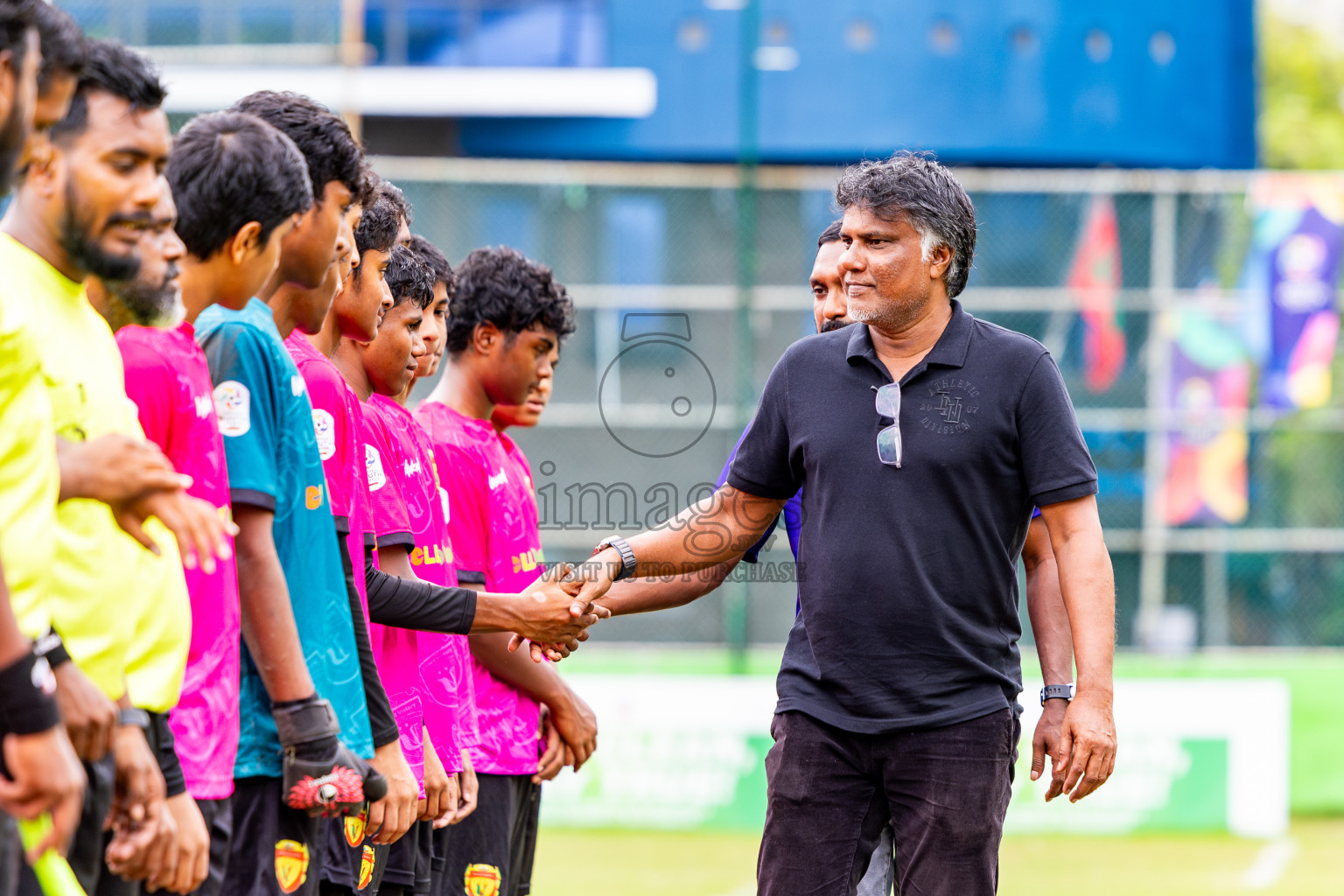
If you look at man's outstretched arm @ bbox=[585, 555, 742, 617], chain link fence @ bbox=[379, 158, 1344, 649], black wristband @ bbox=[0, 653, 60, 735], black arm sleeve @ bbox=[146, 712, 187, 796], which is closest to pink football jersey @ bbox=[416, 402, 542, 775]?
man's outstretched arm @ bbox=[585, 555, 742, 617]

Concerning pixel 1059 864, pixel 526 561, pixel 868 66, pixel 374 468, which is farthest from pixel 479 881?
pixel 868 66

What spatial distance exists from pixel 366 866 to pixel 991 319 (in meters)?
8.91

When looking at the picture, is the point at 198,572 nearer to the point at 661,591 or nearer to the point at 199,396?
the point at 199,396

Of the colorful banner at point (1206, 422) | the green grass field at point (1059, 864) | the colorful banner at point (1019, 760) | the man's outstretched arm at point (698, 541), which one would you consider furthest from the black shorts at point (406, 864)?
the colorful banner at point (1206, 422)

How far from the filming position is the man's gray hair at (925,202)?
376cm

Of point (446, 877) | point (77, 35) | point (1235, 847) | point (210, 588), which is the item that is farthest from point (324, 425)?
point (1235, 847)

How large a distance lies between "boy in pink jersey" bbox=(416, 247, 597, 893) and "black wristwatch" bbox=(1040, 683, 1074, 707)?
1.32 meters

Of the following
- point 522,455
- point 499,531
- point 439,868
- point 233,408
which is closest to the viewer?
point 233,408

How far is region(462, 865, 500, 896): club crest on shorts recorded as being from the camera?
4004mm

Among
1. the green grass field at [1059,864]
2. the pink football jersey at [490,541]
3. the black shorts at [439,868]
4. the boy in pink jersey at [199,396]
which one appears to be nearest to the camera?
the boy in pink jersey at [199,396]

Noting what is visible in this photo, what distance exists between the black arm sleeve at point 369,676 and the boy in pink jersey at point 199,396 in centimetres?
44

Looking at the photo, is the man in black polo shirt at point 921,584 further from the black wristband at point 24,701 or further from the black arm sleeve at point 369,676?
the black wristband at point 24,701

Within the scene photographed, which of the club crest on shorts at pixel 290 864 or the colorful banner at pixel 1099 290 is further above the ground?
the colorful banner at pixel 1099 290

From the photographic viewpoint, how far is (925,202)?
377cm
